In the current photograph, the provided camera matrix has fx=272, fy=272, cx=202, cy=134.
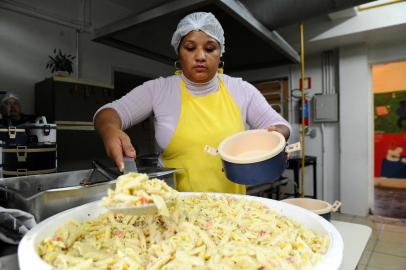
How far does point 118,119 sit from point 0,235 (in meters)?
0.54

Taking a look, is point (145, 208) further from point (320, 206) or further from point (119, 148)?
point (320, 206)

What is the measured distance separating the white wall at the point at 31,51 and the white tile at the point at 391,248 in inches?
149

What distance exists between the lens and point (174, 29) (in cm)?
178

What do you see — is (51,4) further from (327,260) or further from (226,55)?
(327,260)

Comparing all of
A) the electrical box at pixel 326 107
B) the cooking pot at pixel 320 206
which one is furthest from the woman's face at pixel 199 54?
the electrical box at pixel 326 107

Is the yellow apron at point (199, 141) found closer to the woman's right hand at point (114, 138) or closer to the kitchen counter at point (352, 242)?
the woman's right hand at point (114, 138)

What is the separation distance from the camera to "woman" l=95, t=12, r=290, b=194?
1142 mm

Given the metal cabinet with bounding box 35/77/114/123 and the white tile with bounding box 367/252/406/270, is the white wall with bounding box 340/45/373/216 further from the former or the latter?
the metal cabinet with bounding box 35/77/114/123

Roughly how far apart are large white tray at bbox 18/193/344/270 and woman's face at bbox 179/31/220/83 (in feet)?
1.71

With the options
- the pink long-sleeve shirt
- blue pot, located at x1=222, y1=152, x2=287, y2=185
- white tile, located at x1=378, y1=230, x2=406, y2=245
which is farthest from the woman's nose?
white tile, located at x1=378, y1=230, x2=406, y2=245

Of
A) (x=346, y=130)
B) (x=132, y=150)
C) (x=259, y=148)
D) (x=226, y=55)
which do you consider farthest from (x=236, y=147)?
(x=346, y=130)

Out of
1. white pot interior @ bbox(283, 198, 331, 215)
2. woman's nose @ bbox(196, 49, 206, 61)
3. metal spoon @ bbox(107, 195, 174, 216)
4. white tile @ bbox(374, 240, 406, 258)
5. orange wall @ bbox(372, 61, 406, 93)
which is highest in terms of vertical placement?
orange wall @ bbox(372, 61, 406, 93)

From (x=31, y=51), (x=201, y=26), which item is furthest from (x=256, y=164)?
(x=31, y=51)

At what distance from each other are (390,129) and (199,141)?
18.6ft
